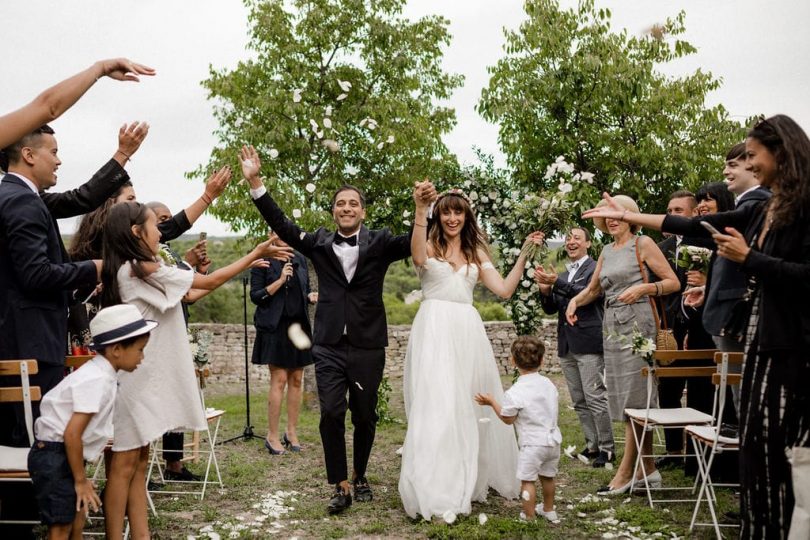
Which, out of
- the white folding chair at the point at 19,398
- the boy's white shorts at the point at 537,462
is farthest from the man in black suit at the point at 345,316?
the white folding chair at the point at 19,398

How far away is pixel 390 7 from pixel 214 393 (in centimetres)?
1010

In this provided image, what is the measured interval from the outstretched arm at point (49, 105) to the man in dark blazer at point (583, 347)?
478 centimetres

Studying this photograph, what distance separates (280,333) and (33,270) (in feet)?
15.2

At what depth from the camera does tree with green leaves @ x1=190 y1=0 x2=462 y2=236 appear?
44.4 feet

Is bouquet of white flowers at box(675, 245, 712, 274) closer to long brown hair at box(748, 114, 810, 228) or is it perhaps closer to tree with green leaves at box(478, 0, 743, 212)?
long brown hair at box(748, 114, 810, 228)

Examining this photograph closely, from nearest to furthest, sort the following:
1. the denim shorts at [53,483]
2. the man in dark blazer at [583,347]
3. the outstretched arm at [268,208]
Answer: the denim shorts at [53,483], the outstretched arm at [268,208], the man in dark blazer at [583,347]

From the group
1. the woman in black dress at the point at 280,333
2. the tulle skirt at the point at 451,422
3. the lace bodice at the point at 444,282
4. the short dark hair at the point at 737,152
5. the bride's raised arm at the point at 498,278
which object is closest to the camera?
the short dark hair at the point at 737,152

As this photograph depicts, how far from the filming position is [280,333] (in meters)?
8.52

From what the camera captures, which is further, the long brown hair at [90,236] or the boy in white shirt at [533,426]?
the long brown hair at [90,236]

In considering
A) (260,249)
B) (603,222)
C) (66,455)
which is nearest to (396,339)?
(603,222)

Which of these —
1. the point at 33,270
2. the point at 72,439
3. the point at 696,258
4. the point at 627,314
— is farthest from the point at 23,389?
the point at 627,314

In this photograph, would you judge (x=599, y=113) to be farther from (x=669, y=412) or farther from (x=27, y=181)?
(x=27, y=181)

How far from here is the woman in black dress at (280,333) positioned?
27.7 ft

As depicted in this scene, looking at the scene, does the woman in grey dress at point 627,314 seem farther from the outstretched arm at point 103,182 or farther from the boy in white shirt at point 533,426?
the outstretched arm at point 103,182
